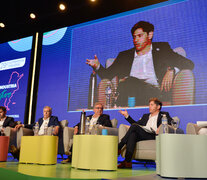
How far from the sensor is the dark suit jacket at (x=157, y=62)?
453cm

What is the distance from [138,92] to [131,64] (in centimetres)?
59

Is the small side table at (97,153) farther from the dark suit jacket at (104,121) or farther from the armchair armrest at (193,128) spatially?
the dark suit jacket at (104,121)

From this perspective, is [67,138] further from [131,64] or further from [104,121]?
[131,64]

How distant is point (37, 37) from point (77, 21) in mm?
1358

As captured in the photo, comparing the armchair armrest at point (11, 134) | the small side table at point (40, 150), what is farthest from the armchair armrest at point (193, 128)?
the armchair armrest at point (11, 134)

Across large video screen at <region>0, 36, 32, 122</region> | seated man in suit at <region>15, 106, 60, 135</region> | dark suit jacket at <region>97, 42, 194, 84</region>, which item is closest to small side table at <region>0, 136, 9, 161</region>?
seated man in suit at <region>15, 106, 60, 135</region>

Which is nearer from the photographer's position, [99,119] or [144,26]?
[99,119]

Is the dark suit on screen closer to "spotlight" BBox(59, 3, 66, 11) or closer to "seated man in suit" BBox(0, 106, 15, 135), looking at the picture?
"spotlight" BBox(59, 3, 66, 11)

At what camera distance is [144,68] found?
Answer: 486 cm

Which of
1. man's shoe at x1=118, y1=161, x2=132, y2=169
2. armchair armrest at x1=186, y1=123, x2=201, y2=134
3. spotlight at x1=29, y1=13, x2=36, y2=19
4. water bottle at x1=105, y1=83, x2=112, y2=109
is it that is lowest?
man's shoe at x1=118, y1=161, x2=132, y2=169

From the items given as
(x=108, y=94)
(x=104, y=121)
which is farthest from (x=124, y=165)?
(x=108, y=94)

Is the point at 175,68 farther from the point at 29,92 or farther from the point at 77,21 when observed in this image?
the point at 29,92

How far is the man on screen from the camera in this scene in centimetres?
458

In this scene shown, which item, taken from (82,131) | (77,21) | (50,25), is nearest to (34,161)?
(82,131)
